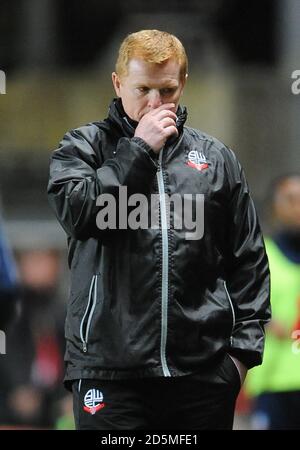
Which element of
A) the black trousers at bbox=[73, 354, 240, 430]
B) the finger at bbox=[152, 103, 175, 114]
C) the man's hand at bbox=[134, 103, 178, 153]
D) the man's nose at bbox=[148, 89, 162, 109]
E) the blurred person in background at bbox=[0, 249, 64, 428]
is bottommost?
the blurred person in background at bbox=[0, 249, 64, 428]

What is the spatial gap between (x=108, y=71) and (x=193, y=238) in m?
6.71

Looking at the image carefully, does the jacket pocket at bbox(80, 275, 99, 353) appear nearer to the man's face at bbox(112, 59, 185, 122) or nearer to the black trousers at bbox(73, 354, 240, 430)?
the black trousers at bbox(73, 354, 240, 430)

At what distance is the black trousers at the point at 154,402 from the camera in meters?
3.60

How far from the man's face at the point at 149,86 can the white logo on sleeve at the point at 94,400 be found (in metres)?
0.83

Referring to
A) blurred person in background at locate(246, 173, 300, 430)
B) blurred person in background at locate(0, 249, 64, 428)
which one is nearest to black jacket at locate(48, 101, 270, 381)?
blurred person in background at locate(246, 173, 300, 430)

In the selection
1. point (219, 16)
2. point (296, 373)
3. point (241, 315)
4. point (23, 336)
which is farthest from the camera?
point (219, 16)

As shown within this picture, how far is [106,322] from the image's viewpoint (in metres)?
3.60

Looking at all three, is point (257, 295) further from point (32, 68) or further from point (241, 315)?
point (32, 68)

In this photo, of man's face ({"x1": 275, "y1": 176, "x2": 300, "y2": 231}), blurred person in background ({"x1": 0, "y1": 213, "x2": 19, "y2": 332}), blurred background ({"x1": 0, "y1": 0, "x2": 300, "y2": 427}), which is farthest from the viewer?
blurred background ({"x1": 0, "y1": 0, "x2": 300, "y2": 427})

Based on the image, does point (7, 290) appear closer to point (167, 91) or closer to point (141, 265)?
point (141, 265)

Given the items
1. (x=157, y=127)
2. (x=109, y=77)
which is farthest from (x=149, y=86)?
(x=109, y=77)

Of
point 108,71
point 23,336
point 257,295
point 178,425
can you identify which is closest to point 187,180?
point 257,295

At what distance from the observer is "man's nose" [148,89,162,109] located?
366cm

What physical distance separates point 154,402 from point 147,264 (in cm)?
41
